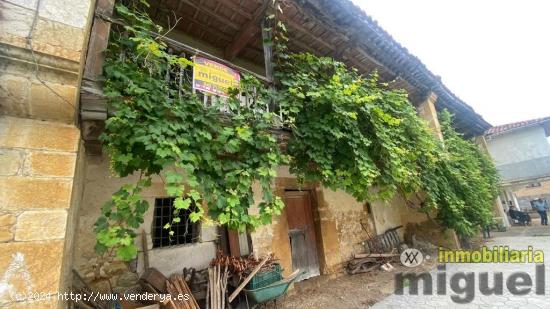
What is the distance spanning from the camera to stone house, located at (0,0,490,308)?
1.99 m

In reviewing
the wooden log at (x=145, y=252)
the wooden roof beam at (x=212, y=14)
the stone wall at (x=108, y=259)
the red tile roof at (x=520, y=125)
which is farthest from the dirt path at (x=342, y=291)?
the red tile roof at (x=520, y=125)

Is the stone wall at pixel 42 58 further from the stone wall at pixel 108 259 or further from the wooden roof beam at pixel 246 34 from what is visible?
the wooden roof beam at pixel 246 34

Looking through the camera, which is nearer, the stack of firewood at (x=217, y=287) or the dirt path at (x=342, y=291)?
the stack of firewood at (x=217, y=287)

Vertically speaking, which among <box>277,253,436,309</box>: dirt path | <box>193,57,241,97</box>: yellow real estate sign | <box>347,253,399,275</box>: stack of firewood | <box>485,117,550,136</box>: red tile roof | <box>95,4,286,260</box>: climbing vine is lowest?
<box>277,253,436,309</box>: dirt path

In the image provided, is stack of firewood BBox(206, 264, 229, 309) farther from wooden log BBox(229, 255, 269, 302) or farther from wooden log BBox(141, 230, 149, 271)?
wooden log BBox(141, 230, 149, 271)

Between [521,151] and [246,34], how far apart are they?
22.4 m

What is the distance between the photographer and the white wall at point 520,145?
17156 mm

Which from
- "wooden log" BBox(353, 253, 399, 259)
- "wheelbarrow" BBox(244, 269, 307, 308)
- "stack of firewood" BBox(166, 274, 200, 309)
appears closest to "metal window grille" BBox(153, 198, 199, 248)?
"stack of firewood" BBox(166, 274, 200, 309)

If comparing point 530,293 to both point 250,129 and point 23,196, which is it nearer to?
point 250,129

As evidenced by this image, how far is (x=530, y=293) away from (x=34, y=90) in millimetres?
7676

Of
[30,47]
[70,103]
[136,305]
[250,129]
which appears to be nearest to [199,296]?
[136,305]

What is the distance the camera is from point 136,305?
11.2 feet

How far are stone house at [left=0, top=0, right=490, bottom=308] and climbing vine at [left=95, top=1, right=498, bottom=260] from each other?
32cm

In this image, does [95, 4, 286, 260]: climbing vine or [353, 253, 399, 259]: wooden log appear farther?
[353, 253, 399, 259]: wooden log
